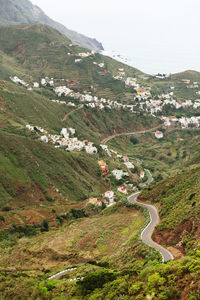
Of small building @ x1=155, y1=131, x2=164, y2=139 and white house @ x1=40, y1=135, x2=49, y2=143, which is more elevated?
small building @ x1=155, y1=131, x2=164, y2=139

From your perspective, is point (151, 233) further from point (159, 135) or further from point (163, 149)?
point (159, 135)

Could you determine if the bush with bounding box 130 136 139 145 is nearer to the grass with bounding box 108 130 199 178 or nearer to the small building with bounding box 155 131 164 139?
the grass with bounding box 108 130 199 178

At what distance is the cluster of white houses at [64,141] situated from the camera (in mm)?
69438

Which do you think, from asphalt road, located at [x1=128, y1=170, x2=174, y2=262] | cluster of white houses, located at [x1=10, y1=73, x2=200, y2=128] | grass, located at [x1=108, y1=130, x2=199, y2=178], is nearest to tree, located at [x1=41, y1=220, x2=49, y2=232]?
asphalt road, located at [x1=128, y1=170, x2=174, y2=262]

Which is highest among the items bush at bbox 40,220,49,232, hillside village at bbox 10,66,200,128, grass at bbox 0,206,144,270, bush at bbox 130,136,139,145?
hillside village at bbox 10,66,200,128

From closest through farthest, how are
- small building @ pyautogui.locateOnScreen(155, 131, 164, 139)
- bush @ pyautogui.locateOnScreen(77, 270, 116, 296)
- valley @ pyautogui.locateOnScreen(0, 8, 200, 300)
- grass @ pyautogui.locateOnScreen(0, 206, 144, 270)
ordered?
1. bush @ pyautogui.locateOnScreen(77, 270, 116, 296)
2. valley @ pyautogui.locateOnScreen(0, 8, 200, 300)
3. grass @ pyautogui.locateOnScreen(0, 206, 144, 270)
4. small building @ pyautogui.locateOnScreen(155, 131, 164, 139)

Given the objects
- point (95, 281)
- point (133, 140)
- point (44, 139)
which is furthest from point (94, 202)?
point (133, 140)

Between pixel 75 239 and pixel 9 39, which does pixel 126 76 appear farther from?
pixel 75 239

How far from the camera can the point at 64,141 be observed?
72562 millimetres

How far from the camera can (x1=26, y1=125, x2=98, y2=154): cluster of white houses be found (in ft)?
228

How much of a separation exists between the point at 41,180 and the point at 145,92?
96670mm

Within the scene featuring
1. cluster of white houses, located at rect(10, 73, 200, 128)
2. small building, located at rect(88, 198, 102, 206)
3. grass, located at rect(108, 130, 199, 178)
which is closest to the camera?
small building, located at rect(88, 198, 102, 206)

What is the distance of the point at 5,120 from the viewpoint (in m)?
66.2

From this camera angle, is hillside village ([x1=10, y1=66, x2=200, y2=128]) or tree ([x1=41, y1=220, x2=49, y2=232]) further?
hillside village ([x1=10, y1=66, x2=200, y2=128])
